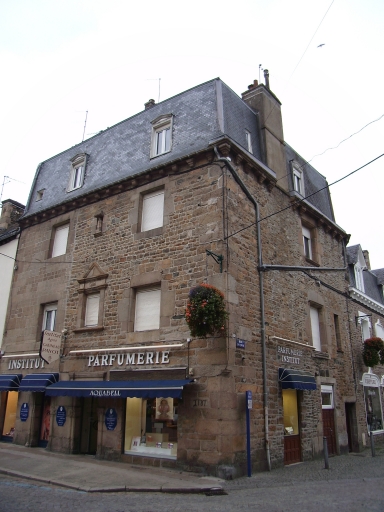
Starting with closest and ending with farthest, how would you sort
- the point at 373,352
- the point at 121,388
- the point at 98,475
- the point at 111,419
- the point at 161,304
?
the point at 98,475
the point at 121,388
the point at 161,304
the point at 111,419
the point at 373,352

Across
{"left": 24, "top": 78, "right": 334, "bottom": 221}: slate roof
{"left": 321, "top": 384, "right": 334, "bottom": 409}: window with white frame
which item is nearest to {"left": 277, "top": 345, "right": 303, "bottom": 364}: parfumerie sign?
{"left": 321, "top": 384, "right": 334, "bottom": 409}: window with white frame

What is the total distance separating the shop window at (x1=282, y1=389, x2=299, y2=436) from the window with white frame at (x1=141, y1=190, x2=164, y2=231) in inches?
232

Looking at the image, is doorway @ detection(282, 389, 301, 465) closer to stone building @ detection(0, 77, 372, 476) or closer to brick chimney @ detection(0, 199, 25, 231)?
stone building @ detection(0, 77, 372, 476)

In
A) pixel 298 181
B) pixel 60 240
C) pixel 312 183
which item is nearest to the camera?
pixel 60 240

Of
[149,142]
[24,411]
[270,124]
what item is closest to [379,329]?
[270,124]

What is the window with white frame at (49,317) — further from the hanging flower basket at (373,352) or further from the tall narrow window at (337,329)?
the hanging flower basket at (373,352)

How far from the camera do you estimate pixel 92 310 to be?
504 inches

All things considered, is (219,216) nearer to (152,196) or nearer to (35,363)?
(152,196)

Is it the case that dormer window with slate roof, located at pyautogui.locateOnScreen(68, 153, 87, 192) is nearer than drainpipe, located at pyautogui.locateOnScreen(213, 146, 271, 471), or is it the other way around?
drainpipe, located at pyautogui.locateOnScreen(213, 146, 271, 471)

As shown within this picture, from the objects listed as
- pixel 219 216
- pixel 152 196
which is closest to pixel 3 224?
pixel 152 196

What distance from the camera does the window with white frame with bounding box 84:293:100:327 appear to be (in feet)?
41.4

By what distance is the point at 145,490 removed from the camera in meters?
7.98

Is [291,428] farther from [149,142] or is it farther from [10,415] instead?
[149,142]

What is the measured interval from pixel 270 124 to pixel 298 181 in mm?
2428
